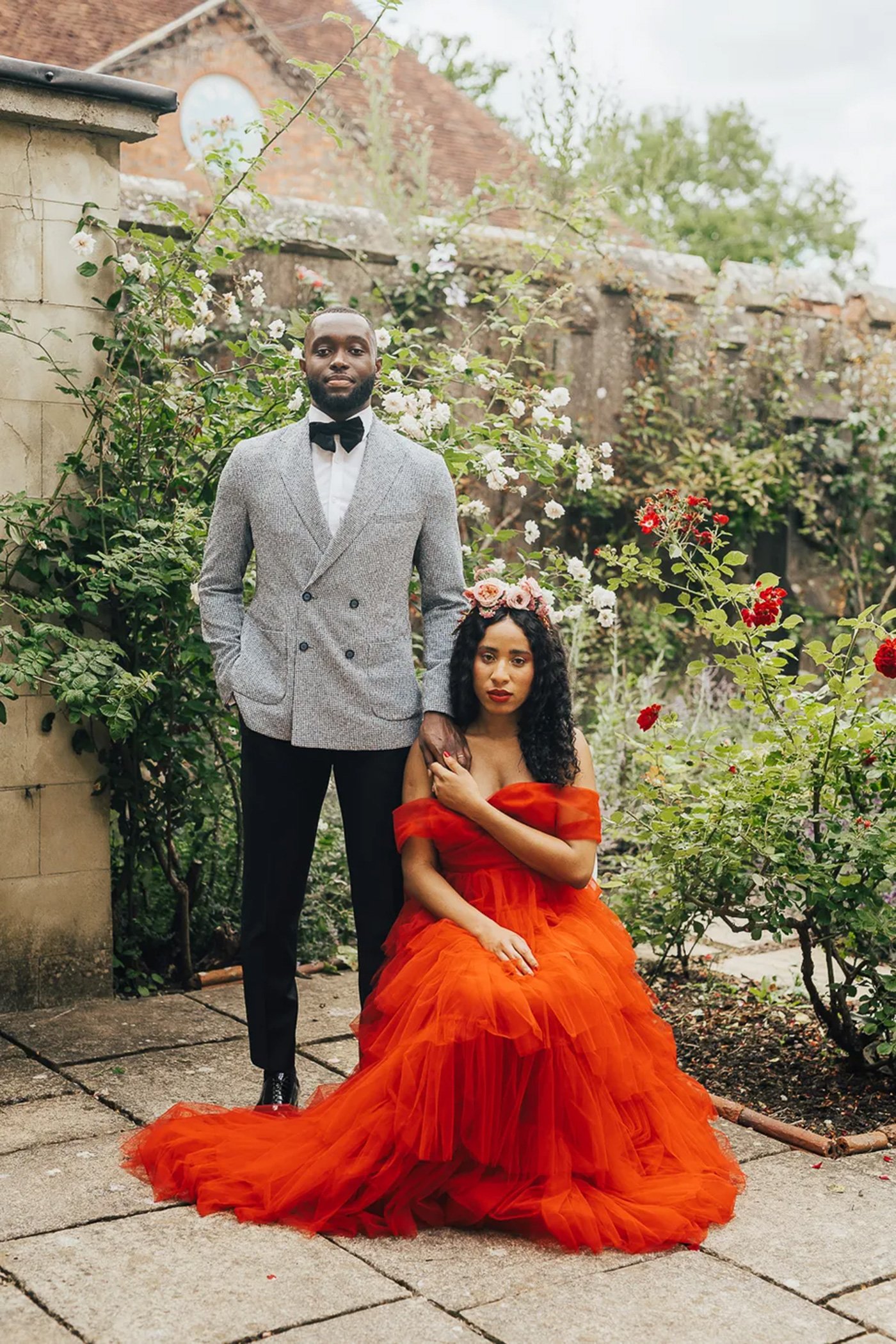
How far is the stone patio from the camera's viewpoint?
2416mm

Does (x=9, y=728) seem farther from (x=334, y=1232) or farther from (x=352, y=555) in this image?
(x=334, y=1232)

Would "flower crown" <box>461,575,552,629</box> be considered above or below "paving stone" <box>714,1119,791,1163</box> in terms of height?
above

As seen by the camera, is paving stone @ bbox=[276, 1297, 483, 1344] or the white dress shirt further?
the white dress shirt

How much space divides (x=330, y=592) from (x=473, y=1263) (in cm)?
148

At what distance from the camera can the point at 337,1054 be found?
3.95m

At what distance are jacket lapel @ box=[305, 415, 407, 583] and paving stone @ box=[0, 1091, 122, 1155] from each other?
57.4 inches

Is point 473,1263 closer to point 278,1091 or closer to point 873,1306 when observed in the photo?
point 873,1306

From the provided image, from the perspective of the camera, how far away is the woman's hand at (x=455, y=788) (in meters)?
3.15

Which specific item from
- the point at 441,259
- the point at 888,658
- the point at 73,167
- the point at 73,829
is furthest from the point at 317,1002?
the point at 441,259

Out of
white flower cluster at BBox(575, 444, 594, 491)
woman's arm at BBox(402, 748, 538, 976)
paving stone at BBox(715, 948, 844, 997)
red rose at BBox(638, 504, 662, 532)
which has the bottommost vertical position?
paving stone at BBox(715, 948, 844, 997)

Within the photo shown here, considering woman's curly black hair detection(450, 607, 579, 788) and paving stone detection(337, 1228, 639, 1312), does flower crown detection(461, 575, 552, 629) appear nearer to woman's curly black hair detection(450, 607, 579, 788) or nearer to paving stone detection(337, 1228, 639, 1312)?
woman's curly black hair detection(450, 607, 579, 788)

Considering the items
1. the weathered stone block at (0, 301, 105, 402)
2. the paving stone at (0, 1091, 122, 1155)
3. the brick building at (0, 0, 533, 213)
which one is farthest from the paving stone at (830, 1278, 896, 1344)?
the brick building at (0, 0, 533, 213)

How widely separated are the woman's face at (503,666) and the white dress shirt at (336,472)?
46 cm

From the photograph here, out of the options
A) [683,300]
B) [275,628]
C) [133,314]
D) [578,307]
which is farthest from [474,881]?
[683,300]
